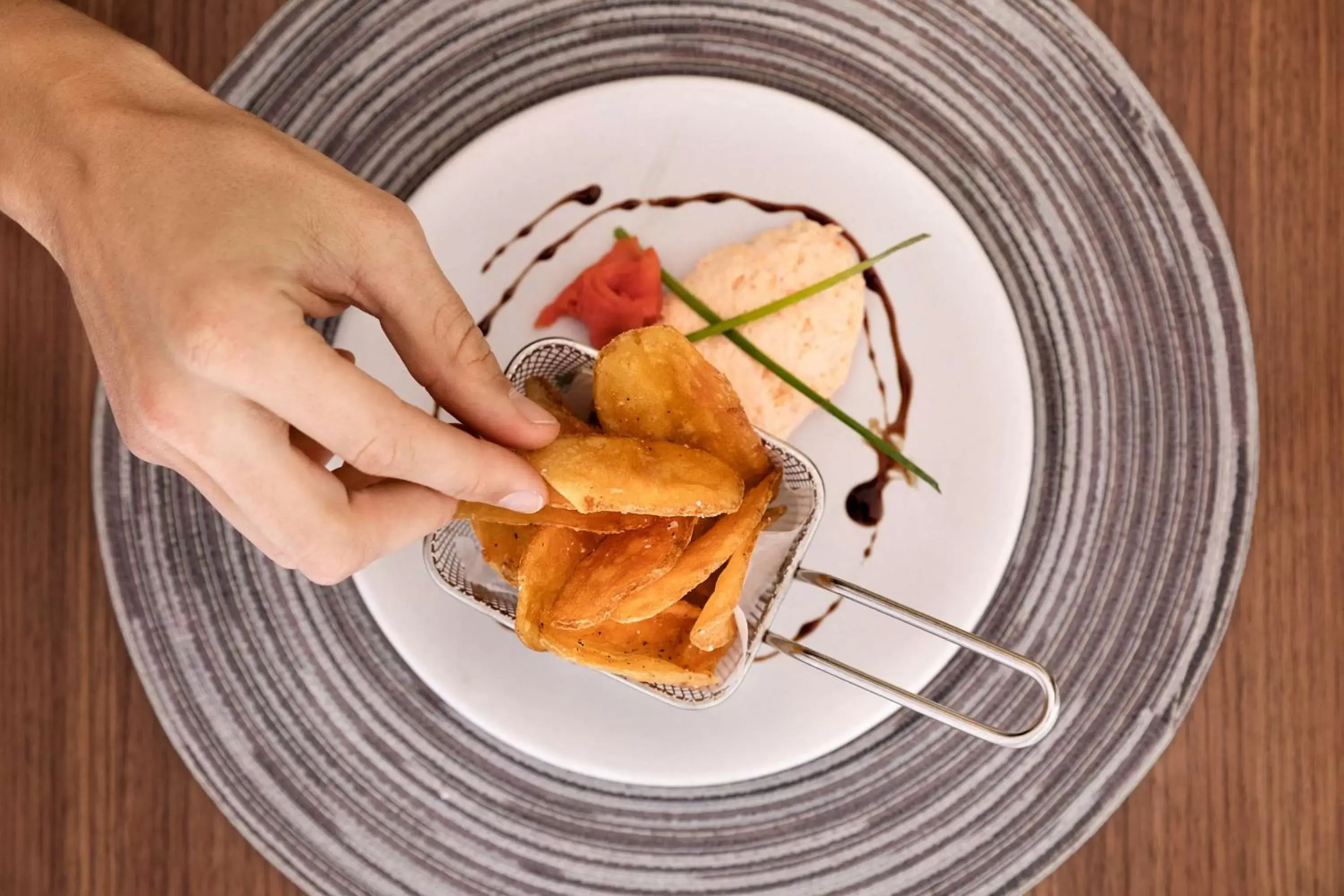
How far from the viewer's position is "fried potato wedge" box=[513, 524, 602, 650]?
845 millimetres

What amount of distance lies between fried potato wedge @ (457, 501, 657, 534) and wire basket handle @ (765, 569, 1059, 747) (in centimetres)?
25

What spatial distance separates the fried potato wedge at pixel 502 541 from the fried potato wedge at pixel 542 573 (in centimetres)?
5

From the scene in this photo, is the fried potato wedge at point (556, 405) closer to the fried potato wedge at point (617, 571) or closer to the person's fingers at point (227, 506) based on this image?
the fried potato wedge at point (617, 571)

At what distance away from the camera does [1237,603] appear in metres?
1.25

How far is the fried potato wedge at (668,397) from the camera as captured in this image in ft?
2.88

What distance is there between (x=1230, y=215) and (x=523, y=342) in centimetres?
97

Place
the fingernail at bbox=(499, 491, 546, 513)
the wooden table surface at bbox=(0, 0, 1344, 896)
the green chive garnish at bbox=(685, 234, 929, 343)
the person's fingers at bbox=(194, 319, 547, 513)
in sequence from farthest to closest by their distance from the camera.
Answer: the wooden table surface at bbox=(0, 0, 1344, 896) < the green chive garnish at bbox=(685, 234, 929, 343) < the fingernail at bbox=(499, 491, 546, 513) < the person's fingers at bbox=(194, 319, 547, 513)

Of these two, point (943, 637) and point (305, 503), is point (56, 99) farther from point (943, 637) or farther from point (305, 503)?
point (943, 637)

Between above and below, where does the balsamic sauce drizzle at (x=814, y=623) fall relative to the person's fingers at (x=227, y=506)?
above

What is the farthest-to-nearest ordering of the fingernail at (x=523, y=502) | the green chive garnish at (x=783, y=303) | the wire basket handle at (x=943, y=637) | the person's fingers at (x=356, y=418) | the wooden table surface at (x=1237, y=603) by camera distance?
the wooden table surface at (x=1237, y=603)
the green chive garnish at (x=783, y=303)
the wire basket handle at (x=943, y=637)
the fingernail at (x=523, y=502)
the person's fingers at (x=356, y=418)

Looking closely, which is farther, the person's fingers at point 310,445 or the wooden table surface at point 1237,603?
the wooden table surface at point 1237,603

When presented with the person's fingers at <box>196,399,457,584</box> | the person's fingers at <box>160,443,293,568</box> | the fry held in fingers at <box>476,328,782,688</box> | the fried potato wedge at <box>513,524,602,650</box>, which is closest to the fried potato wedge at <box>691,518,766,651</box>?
the fry held in fingers at <box>476,328,782,688</box>

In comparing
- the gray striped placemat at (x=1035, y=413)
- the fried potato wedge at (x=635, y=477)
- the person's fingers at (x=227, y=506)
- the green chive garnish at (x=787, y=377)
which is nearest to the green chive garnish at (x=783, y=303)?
the green chive garnish at (x=787, y=377)

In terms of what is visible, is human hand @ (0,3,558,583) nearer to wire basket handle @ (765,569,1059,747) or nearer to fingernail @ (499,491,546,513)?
fingernail @ (499,491,546,513)
